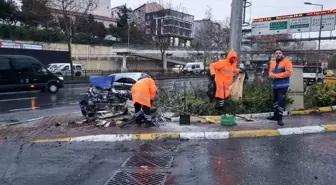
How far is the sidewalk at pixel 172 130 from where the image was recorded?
6.79 m

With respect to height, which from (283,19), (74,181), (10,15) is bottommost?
(74,181)

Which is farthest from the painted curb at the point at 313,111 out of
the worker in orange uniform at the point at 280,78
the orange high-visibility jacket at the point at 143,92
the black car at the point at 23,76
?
the black car at the point at 23,76

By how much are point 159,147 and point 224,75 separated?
3.33m

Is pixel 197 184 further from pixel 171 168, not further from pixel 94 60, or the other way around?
pixel 94 60

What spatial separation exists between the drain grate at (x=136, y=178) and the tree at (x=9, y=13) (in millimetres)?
43923

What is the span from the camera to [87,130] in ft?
24.7

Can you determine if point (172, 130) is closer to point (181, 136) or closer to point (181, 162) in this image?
point (181, 136)

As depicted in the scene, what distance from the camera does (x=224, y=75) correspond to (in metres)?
8.56

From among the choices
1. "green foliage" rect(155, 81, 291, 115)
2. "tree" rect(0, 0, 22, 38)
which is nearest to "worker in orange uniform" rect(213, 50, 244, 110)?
"green foliage" rect(155, 81, 291, 115)

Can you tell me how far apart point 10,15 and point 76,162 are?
150 ft

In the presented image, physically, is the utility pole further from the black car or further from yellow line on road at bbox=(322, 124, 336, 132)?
the black car

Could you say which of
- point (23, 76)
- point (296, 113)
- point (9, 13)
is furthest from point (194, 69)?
point (296, 113)

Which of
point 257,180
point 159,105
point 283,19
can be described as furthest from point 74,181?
point 283,19

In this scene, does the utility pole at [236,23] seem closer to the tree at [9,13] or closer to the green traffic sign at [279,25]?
the green traffic sign at [279,25]
